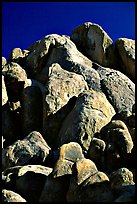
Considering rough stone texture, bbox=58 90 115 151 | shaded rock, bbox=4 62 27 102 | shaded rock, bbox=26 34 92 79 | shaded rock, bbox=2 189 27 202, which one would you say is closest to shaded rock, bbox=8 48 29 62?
shaded rock, bbox=26 34 92 79

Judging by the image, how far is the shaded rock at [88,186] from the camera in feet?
47.0

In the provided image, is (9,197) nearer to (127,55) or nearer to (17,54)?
(127,55)

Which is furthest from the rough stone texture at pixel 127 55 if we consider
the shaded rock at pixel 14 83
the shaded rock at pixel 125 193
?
the shaded rock at pixel 125 193

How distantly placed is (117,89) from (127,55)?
19.8ft

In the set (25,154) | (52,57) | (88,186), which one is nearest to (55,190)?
(88,186)

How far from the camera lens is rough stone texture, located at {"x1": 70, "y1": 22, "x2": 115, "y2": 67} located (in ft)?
118

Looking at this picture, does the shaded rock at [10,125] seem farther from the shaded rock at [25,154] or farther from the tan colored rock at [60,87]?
the shaded rock at [25,154]

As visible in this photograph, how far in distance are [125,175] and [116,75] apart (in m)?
16.7

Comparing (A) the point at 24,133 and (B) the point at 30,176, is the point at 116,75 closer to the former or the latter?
(A) the point at 24,133

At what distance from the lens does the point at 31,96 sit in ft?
92.5

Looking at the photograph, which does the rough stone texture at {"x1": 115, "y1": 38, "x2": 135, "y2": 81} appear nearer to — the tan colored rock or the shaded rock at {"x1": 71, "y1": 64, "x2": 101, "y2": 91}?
the shaded rock at {"x1": 71, "y1": 64, "x2": 101, "y2": 91}

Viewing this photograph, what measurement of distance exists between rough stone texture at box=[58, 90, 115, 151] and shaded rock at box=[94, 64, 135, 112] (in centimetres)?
194

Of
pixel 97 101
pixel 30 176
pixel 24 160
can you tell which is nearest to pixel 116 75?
pixel 97 101

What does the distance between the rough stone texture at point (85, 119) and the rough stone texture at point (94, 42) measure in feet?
34.2
